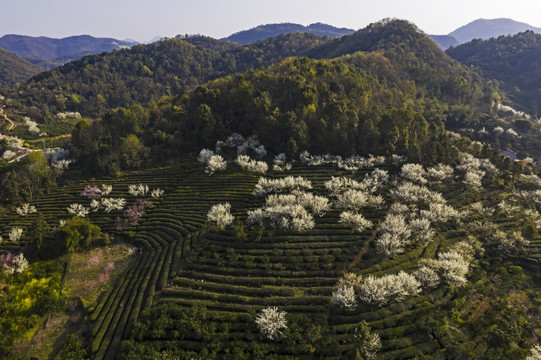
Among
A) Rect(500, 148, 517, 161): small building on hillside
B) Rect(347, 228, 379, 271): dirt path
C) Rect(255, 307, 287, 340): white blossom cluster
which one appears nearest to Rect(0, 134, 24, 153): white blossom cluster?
Rect(255, 307, 287, 340): white blossom cluster

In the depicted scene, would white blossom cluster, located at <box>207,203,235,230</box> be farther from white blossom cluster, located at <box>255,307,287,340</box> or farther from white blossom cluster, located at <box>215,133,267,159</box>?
white blossom cluster, located at <box>215,133,267,159</box>

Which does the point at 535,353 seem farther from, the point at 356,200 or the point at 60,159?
the point at 60,159

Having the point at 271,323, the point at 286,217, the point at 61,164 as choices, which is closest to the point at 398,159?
the point at 286,217

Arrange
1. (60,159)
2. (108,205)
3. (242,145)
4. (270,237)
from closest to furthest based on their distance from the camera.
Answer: (270,237) < (108,205) < (242,145) < (60,159)

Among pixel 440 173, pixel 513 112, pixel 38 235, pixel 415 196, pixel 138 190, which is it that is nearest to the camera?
pixel 38 235

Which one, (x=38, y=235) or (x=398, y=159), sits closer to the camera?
(x=38, y=235)

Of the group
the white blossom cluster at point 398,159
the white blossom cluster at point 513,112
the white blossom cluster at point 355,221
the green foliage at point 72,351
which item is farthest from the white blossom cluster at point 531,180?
the green foliage at point 72,351

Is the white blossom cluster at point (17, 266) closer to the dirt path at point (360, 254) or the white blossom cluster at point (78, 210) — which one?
the white blossom cluster at point (78, 210)
